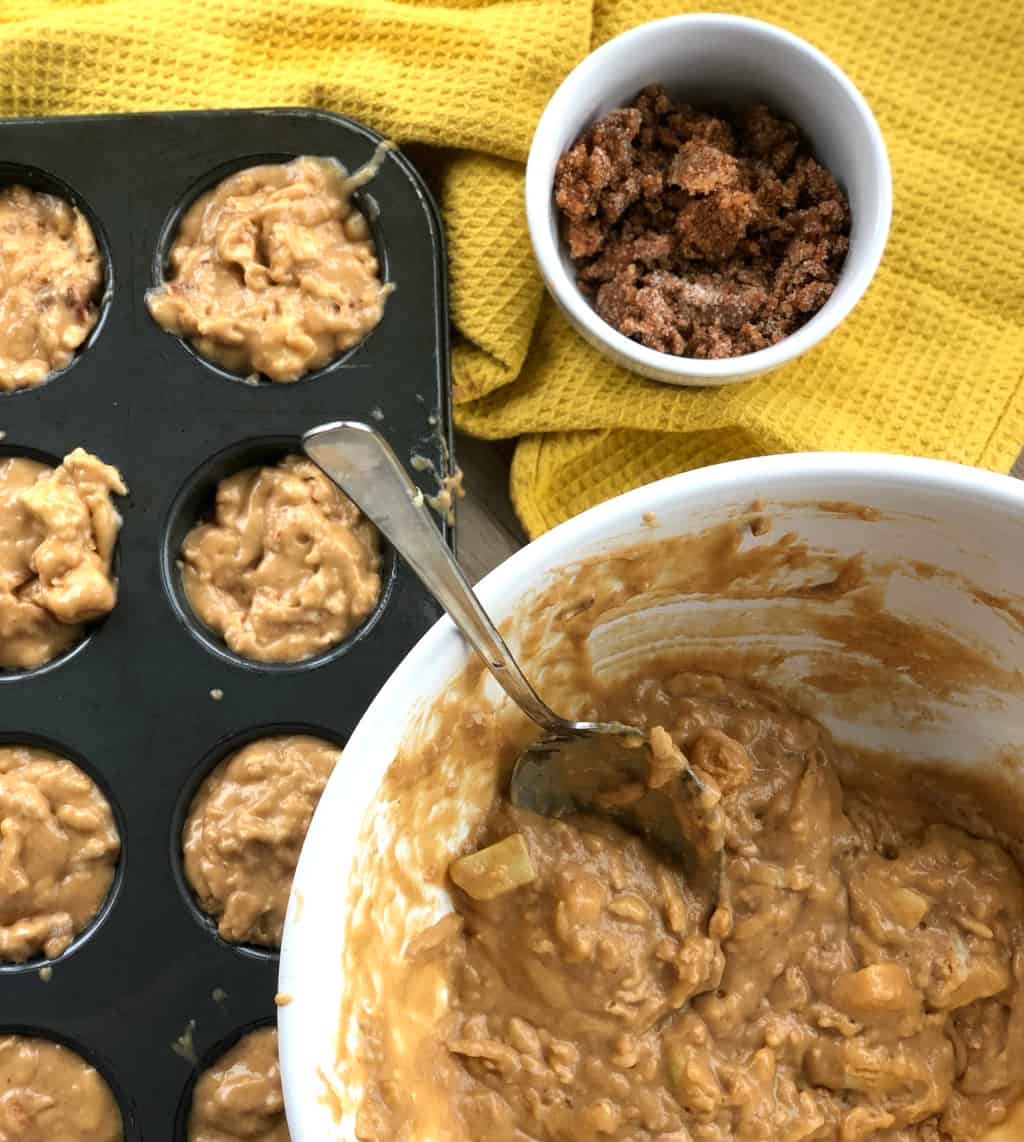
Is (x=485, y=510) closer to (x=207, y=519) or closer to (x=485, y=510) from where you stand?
(x=485, y=510)

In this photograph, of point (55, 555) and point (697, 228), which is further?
point (697, 228)

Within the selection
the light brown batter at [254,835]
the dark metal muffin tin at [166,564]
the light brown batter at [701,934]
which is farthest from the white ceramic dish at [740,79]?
the light brown batter at [254,835]

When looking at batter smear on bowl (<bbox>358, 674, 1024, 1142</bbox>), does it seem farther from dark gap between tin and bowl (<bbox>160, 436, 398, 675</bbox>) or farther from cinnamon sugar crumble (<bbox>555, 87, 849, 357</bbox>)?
cinnamon sugar crumble (<bbox>555, 87, 849, 357</bbox>)

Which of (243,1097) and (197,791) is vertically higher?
(197,791)

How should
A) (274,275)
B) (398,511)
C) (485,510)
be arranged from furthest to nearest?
(485,510) < (274,275) < (398,511)

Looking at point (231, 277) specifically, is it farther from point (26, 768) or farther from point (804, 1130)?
point (804, 1130)

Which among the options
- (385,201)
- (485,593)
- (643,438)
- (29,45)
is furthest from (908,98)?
(29,45)

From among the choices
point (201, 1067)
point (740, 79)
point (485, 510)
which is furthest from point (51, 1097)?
point (740, 79)
